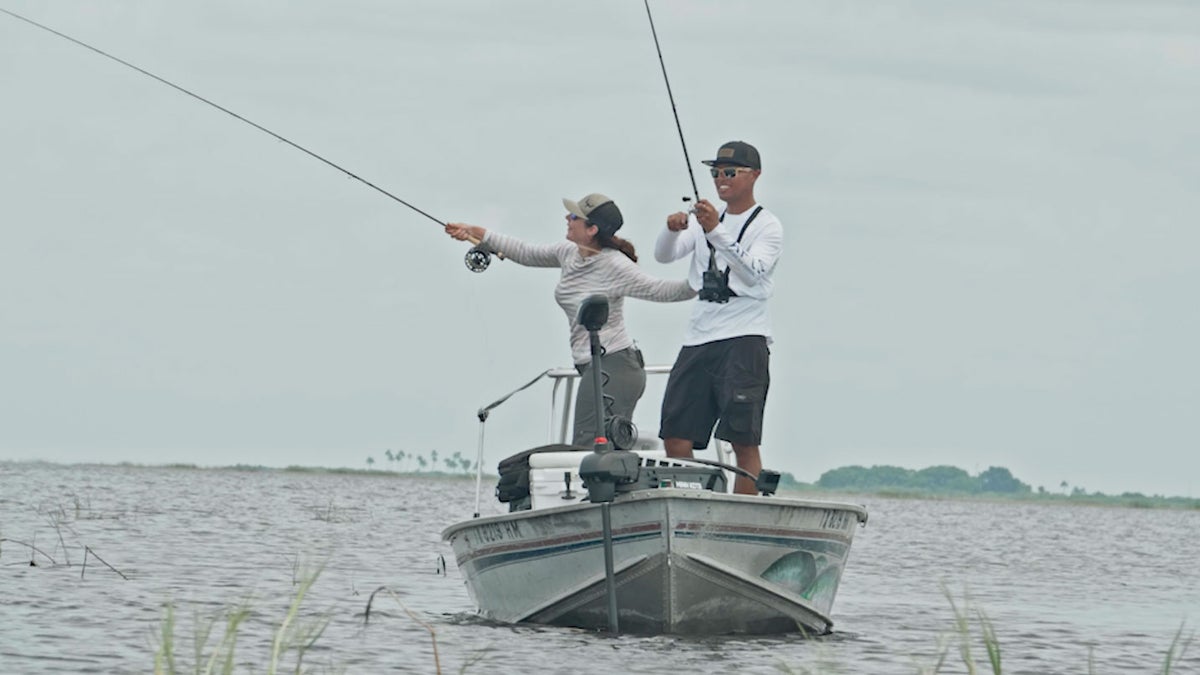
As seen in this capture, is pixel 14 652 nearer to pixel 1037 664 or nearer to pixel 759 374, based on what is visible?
pixel 759 374

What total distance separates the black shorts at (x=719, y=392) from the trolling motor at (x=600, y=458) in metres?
0.83

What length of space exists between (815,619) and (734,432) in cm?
142

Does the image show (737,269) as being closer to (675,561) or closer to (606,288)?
(606,288)

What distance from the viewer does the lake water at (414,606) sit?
10195 mm

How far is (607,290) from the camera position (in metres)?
11.2

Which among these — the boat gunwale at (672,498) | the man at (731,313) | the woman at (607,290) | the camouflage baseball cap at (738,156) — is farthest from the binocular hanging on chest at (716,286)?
the boat gunwale at (672,498)

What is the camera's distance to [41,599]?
1291 centimetres

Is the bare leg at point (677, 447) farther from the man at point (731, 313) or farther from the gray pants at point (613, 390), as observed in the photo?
the gray pants at point (613, 390)

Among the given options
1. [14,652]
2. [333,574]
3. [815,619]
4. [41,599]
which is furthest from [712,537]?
[333,574]

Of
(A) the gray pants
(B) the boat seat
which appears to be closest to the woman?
(A) the gray pants

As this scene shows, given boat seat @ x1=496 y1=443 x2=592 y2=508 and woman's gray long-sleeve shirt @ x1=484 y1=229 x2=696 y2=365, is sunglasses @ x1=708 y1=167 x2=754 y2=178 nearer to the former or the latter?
woman's gray long-sleeve shirt @ x1=484 y1=229 x2=696 y2=365

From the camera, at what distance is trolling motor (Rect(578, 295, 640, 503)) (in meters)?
10.2

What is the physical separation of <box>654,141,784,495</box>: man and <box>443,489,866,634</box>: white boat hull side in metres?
0.45

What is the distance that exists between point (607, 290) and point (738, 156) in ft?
3.51
